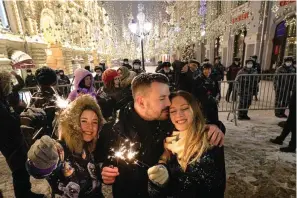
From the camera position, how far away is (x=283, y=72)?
6.64 m

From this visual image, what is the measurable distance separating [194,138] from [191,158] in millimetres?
161

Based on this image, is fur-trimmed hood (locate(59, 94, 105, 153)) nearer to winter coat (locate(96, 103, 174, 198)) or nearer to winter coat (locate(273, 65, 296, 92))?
winter coat (locate(96, 103, 174, 198))

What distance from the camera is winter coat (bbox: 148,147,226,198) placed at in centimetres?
139

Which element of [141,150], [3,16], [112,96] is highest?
[3,16]

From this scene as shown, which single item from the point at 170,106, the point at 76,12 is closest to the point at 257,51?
the point at 170,106

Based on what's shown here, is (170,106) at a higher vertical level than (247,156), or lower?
higher

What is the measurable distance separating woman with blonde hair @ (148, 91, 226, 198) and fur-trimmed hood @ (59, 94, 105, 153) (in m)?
0.70

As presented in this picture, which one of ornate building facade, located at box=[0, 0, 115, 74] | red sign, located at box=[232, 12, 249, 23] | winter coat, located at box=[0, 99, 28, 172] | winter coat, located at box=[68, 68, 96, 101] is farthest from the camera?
red sign, located at box=[232, 12, 249, 23]

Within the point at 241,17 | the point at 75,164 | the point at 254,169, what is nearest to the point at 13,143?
the point at 75,164

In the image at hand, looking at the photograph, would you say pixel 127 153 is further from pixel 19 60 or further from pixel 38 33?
pixel 38 33

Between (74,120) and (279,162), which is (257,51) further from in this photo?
(74,120)

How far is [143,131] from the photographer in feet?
5.11

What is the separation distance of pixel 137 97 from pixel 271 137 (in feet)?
15.9

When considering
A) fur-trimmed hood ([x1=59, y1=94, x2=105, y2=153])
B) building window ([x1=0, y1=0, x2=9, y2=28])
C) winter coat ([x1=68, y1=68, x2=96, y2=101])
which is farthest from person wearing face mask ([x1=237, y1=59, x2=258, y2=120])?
building window ([x1=0, y1=0, x2=9, y2=28])
